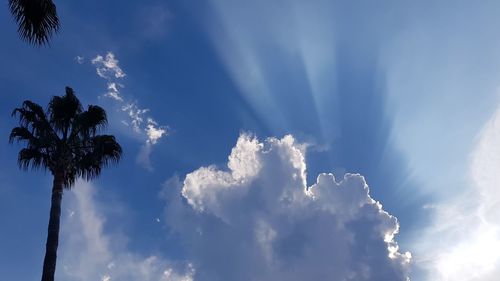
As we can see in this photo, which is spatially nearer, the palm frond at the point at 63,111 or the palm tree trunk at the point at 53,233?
the palm tree trunk at the point at 53,233

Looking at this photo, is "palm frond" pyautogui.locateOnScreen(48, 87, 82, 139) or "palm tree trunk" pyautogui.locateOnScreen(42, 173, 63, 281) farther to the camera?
"palm frond" pyautogui.locateOnScreen(48, 87, 82, 139)

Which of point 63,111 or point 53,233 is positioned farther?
point 63,111

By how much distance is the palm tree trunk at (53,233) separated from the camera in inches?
795

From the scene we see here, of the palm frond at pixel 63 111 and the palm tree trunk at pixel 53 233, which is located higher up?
the palm frond at pixel 63 111

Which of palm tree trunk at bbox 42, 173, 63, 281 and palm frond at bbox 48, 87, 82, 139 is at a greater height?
palm frond at bbox 48, 87, 82, 139

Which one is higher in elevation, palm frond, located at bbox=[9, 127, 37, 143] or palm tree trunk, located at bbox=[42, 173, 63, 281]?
palm frond, located at bbox=[9, 127, 37, 143]

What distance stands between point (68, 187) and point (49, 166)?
161cm

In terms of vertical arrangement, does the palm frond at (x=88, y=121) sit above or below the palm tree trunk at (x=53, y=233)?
above

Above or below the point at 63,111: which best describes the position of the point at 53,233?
below

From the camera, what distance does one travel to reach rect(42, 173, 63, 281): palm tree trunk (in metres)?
20.2

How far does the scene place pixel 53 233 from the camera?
69.6ft

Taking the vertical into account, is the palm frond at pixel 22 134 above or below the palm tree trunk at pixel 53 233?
above

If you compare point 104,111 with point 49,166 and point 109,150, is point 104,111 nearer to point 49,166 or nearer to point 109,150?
point 109,150

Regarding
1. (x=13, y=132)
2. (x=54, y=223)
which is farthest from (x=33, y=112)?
(x=54, y=223)
